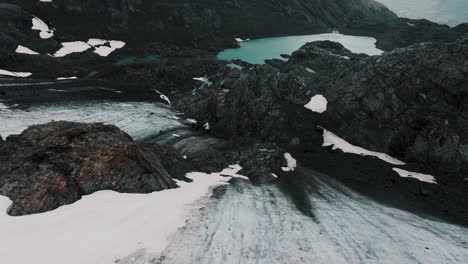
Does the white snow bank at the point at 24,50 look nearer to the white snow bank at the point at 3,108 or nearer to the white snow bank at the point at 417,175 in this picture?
the white snow bank at the point at 3,108

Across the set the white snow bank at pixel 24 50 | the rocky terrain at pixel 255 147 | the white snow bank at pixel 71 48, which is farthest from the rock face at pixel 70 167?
the white snow bank at pixel 71 48

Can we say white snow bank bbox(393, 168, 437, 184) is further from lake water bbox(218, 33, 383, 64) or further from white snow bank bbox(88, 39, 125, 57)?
white snow bank bbox(88, 39, 125, 57)

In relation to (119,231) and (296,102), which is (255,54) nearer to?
(296,102)

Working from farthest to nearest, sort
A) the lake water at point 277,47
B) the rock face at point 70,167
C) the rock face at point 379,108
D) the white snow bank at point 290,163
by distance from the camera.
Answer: the lake water at point 277,47, the rock face at point 379,108, the white snow bank at point 290,163, the rock face at point 70,167

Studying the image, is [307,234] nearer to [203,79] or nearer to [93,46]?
[203,79]

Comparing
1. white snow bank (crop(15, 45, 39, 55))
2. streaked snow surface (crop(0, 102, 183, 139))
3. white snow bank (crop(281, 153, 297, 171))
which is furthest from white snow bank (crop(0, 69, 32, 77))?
white snow bank (crop(281, 153, 297, 171))

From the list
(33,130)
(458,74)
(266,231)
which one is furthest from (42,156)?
(458,74)

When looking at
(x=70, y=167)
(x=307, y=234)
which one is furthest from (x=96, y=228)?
(x=307, y=234)
